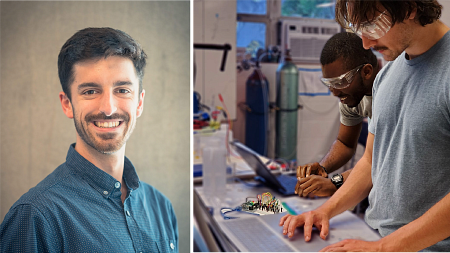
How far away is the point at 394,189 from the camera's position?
0.88 m

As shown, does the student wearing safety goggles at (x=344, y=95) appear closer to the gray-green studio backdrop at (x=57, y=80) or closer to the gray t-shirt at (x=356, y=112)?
the gray t-shirt at (x=356, y=112)

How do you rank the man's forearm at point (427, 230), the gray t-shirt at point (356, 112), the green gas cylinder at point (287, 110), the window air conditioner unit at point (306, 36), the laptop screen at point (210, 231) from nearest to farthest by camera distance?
the man's forearm at point (427, 230), the gray t-shirt at point (356, 112), the laptop screen at point (210, 231), the green gas cylinder at point (287, 110), the window air conditioner unit at point (306, 36)

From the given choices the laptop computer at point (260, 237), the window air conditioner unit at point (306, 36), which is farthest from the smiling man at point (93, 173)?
the window air conditioner unit at point (306, 36)

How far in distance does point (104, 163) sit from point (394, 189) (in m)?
0.77

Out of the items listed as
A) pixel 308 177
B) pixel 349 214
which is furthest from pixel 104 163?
pixel 349 214

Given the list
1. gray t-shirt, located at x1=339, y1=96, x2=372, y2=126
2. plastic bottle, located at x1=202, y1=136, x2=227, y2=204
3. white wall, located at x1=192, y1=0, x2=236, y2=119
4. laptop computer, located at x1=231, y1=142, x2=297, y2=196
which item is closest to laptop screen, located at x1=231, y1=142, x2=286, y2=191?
laptop computer, located at x1=231, y1=142, x2=297, y2=196

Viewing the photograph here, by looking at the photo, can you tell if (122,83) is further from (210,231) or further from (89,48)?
(210,231)

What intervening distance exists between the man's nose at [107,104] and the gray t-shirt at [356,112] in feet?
2.13

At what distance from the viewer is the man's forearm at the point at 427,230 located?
2.38 feet

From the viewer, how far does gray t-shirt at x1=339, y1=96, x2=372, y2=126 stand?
38.3 inches

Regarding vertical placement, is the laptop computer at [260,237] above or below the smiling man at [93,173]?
below

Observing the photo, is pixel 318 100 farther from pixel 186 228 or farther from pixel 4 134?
pixel 4 134

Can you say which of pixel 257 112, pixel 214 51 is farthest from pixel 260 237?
pixel 257 112

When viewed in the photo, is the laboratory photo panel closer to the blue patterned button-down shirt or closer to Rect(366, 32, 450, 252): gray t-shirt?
Rect(366, 32, 450, 252): gray t-shirt
